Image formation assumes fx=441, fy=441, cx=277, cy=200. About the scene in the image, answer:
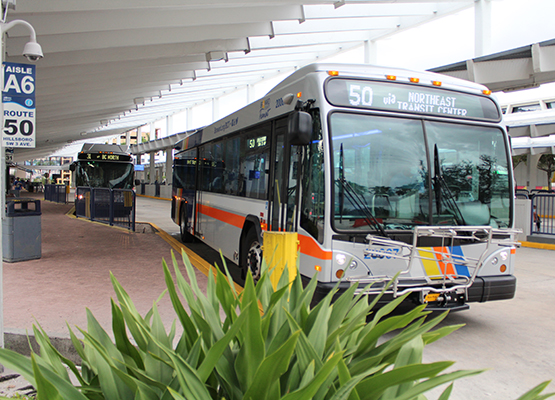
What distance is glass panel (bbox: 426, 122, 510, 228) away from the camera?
5.36 m

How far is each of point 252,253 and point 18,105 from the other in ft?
13.9

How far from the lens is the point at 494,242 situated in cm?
552

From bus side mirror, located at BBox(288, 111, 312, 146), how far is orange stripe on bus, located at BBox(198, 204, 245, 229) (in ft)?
9.25

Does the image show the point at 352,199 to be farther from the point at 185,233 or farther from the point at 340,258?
the point at 185,233

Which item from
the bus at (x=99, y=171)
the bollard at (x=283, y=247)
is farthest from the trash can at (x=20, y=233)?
the bus at (x=99, y=171)

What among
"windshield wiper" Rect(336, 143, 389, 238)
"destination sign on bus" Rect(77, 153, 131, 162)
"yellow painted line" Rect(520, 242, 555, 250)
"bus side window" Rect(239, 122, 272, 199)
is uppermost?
"destination sign on bus" Rect(77, 153, 131, 162)

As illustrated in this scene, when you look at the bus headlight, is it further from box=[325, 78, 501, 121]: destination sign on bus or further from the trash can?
the trash can

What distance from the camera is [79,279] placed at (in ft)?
23.5

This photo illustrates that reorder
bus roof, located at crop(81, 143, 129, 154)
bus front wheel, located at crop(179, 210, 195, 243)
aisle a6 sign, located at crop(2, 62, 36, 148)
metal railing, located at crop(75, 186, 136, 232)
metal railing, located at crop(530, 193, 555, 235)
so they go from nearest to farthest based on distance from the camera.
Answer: aisle a6 sign, located at crop(2, 62, 36, 148), bus front wheel, located at crop(179, 210, 195, 243), metal railing, located at crop(530, 193, 555, 235), metal railing, located at crop(75, 186, 136, 232), bus roof, located at crop(81, 143, 129, 154)

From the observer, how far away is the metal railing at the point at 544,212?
1394 centimetres

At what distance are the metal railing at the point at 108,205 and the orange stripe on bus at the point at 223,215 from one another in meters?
4.70

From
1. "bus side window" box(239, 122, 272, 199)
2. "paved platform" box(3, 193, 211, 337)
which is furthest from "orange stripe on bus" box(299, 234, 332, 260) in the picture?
"paved platform" box(3, 193, 211, 337)

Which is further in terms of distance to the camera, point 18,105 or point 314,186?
point 18,105

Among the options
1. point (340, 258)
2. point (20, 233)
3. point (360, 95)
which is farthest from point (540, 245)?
point (20, 233)
